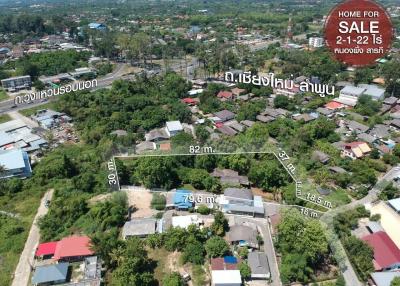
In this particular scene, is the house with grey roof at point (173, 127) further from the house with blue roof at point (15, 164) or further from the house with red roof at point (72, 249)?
the house with red roof at point (72, 249)

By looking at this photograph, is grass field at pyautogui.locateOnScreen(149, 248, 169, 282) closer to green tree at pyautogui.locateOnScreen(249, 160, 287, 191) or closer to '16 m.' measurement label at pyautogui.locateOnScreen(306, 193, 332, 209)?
green tree at pyautogui.locateOnScreen(249, 160, 287, 191)

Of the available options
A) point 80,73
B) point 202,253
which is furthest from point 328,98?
point 80,73

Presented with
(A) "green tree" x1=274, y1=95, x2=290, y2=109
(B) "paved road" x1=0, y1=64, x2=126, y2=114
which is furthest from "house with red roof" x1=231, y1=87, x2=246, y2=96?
(B) "paved road" x1=0, y1=64, x2=126, y2=114

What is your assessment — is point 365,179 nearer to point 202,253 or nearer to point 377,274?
point 377,274

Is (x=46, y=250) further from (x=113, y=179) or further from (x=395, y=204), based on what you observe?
(x=395, y=204)

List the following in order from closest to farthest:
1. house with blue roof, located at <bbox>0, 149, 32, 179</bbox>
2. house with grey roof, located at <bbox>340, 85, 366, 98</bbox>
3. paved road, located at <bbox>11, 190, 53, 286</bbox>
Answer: paved road, located at <bbox>11, 190, 53, 286</bbox> < house with blue roof, located at <bbox>0, 149, 32, 179</bbox> < house with grey roof, located at <bbox>340, 85, 366, 98</bbox>

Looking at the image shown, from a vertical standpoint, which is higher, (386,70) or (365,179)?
(386,70)
